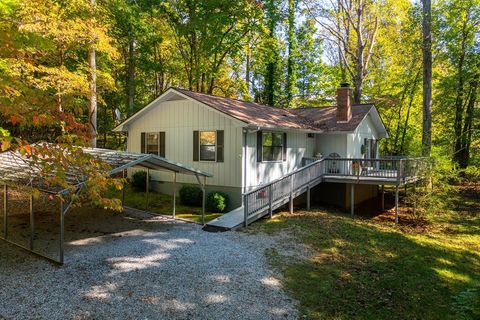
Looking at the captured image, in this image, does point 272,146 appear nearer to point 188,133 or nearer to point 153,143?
point 188,133

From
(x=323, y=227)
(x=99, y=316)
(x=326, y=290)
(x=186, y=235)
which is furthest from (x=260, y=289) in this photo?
(x=323, y=227)

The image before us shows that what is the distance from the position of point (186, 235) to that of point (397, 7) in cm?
2402

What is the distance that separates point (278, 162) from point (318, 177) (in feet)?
6.19

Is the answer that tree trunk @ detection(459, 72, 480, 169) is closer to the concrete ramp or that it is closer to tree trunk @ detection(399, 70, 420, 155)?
tree trunk @ detection(399, 70, 420, 155)

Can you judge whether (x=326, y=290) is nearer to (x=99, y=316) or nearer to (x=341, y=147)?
(x=99, y=316)

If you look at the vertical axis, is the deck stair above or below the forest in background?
below

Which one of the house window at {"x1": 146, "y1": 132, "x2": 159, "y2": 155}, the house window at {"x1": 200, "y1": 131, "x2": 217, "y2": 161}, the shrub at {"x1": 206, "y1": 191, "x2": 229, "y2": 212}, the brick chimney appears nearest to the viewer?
the shrub at {"x1": 206, "y1": 191, "x2": 229, "y2": 212}

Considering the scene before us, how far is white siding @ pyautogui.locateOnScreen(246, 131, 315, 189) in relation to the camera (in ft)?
45.4

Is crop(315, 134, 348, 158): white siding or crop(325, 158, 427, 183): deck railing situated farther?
crop(315, 134, 348, 158): white siding

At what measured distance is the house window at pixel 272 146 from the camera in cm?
1474

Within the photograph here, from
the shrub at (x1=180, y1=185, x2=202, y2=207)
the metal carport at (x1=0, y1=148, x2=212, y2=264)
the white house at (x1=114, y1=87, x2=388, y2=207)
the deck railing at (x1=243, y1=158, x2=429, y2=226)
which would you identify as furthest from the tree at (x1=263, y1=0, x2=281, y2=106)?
the metal carport at (x1=0, y1=148, x2=212, y2=264)

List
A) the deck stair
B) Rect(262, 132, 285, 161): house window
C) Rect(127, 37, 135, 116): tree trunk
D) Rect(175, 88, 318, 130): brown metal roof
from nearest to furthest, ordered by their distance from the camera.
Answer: the deck stair → Rect(175, 88, 318, 130): brown metal roof → Rect(262, 132, 285, 161): house window → Rect(127, 37, 135, 116): tree trunk

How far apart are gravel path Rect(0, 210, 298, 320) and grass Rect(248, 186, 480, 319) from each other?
742mm

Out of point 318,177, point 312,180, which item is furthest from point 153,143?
point 318,177
